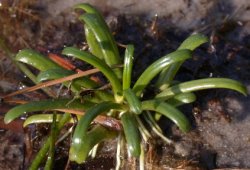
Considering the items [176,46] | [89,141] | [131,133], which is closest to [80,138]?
[89,141]

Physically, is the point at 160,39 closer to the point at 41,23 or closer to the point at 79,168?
the point at 41,23

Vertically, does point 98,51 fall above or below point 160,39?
below

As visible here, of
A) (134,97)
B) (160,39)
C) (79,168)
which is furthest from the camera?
(160,39)

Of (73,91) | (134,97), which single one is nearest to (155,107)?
(134,97)

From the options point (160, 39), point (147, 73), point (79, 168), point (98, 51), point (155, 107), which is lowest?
point (79, 168)

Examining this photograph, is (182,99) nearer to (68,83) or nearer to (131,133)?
(131,133)

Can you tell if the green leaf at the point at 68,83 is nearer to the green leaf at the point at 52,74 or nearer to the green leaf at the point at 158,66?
the green leaf at the point at 52,74
